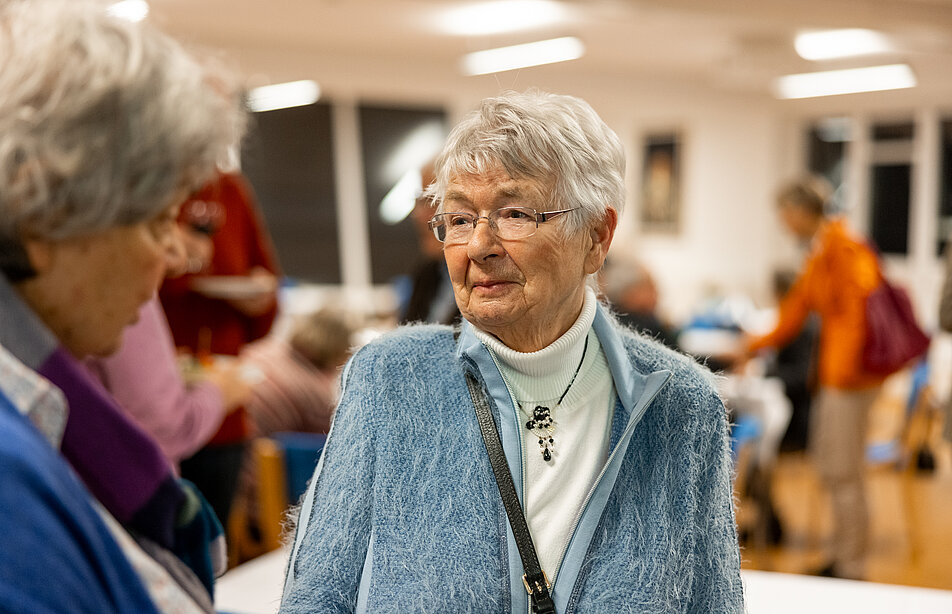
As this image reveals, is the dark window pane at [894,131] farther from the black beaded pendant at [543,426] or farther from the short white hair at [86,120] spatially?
the short white hair at [86,120]

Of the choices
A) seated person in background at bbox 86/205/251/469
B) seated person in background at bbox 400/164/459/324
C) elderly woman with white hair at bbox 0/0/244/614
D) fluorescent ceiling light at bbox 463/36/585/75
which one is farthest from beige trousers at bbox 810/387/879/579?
fluorescent ceiling light at bbox 463/36/585/75

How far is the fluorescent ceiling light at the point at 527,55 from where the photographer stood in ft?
23.3

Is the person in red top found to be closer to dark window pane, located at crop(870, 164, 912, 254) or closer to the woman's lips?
the woman's lips

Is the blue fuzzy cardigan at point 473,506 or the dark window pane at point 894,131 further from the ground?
the dark window pane at point 894,131

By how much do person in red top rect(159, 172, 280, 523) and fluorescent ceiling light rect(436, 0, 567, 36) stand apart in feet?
13.0

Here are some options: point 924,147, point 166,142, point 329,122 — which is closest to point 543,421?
point 166,142

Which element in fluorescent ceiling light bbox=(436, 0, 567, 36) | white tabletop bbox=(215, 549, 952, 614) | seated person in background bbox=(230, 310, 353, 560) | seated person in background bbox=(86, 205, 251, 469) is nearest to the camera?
seated person in background bbox=(86, 205, 251, 469)

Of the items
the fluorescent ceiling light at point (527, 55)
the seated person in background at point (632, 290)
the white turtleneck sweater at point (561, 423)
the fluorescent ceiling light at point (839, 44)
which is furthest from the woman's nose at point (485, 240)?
the fluorescent ceiling light at point (839, 44)

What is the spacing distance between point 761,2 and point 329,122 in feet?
15.2

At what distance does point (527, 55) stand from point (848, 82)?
3467 millimetres

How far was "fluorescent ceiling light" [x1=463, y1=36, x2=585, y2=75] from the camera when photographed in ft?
23.3

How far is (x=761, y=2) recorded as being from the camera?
5.51 meters

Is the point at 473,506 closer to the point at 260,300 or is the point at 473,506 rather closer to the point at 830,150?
the point at 260,300

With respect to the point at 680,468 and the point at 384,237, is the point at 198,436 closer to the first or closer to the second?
the point at 680,468
